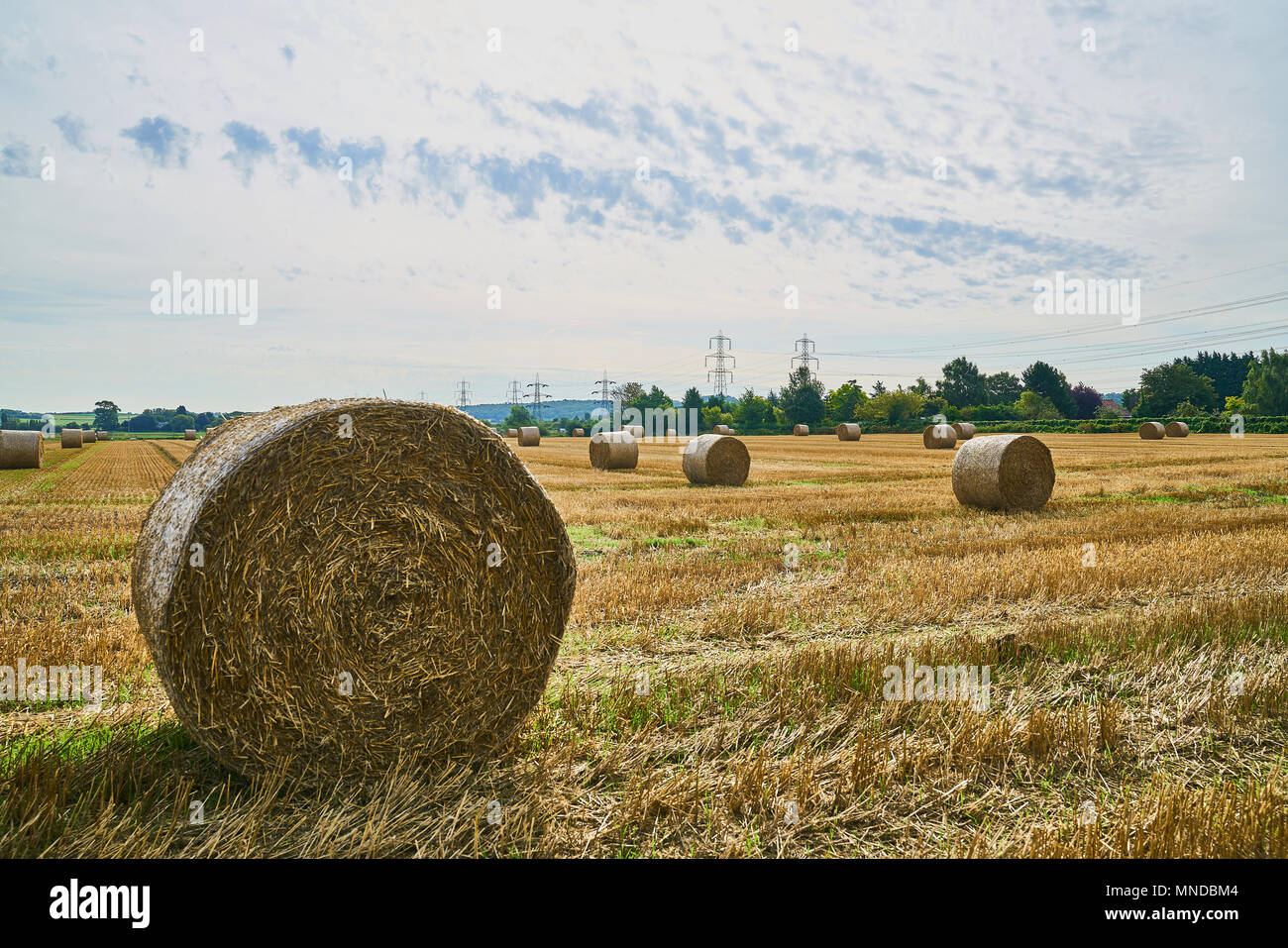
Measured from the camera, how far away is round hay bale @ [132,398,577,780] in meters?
4.06

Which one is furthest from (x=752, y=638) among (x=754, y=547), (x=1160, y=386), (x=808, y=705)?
(x=1160, y=386)

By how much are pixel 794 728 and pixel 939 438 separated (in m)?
40.4

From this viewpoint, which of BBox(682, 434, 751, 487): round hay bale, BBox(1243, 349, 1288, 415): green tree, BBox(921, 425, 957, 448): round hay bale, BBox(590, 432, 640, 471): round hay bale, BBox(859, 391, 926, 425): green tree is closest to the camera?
BBox(682, 434, 751, 487): round hay bale

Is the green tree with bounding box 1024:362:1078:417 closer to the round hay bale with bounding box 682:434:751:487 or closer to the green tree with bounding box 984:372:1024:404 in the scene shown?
the green tree with bounding box 984:372:1024:404

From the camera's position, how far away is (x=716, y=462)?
20.6 m

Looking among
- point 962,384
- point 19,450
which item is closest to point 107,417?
point 19,450

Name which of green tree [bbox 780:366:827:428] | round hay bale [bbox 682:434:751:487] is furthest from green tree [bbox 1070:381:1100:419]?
round hay bale [bbox 682:434:751:487]

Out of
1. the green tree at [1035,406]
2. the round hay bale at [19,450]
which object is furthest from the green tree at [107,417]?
the green tree at [1035,406]

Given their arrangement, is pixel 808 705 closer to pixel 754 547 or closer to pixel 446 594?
pixel 446 594

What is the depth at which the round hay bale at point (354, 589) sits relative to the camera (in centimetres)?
406

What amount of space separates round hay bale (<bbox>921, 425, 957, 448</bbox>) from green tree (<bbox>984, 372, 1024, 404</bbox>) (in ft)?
240

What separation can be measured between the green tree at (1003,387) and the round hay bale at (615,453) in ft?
312

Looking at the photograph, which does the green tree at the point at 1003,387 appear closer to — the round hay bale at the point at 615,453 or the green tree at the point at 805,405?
the green tree at the point at 805,405

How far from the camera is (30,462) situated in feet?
88.5
